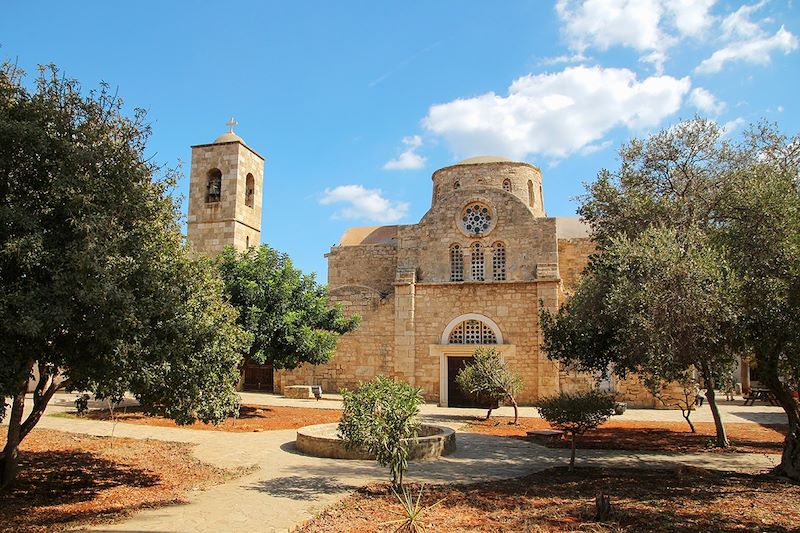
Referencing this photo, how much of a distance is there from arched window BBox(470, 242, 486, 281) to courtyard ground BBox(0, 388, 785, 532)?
29.8ft

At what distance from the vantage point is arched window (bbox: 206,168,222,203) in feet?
82.3

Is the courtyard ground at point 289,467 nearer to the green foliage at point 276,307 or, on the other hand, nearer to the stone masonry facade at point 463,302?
the green foliage at point 276,307

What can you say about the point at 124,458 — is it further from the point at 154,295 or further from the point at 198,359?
the point at 154,295

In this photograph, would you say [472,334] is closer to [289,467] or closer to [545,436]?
[545,436]

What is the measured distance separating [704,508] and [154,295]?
7.32 meters

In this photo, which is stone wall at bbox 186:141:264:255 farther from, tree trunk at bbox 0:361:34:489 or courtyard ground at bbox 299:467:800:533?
courtyard ground at bbox 299:467:800:533

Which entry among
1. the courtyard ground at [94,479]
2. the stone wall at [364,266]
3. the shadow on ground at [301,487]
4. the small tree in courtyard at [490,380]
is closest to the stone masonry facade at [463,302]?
the stone wall at [364,266]

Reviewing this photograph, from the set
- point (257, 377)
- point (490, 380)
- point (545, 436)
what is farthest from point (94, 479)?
point (257, 377)

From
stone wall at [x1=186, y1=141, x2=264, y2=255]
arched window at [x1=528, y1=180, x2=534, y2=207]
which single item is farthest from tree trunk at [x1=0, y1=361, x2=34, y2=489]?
arched window at [x1=528, y1=180, x2=534, y2=207]

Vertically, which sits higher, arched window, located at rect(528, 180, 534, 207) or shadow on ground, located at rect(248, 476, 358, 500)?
arched window, located at rect(528, 180, 534, 207)

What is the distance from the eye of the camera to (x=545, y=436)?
14211 mm

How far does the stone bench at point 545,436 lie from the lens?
13736 mm

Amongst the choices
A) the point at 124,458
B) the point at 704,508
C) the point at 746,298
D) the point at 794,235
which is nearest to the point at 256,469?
the point at 124,458

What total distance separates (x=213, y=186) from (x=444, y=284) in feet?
36.5
